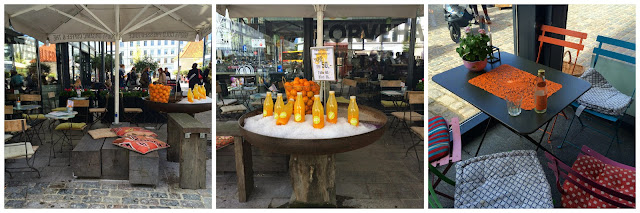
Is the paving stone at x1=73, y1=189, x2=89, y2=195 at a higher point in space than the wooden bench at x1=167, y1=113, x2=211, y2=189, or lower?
lower

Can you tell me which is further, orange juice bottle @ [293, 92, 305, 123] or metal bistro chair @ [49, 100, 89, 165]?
metal bistro chair @ [49, 100, 89, 165]

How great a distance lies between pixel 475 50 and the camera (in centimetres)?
349

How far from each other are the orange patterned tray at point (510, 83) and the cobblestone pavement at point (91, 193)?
2558 millimetres

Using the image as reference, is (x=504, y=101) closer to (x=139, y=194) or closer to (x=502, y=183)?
(x=502, y=183)

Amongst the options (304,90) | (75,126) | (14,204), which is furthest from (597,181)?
(75,126)

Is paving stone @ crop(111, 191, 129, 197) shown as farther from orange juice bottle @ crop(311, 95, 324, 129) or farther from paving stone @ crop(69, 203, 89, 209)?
orange juice bottle @ crop(311, 95, 324, 129)

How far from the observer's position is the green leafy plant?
3.44m

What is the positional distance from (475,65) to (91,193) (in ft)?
11.7

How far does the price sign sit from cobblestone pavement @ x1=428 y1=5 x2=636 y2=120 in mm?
1033

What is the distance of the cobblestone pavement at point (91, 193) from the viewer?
355 centimetres

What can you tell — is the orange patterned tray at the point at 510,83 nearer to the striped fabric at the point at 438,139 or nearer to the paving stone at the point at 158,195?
the striped fabric at the point at 438,139

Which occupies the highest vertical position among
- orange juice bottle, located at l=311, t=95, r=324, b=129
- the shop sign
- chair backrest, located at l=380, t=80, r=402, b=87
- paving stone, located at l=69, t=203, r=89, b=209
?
the shop sign

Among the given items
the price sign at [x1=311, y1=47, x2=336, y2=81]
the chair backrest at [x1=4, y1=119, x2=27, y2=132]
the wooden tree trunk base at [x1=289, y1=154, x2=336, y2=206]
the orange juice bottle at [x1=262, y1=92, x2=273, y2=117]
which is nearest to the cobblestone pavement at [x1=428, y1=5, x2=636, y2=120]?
the price sign at [x1=311, y1=47, x2=336, y2=81]

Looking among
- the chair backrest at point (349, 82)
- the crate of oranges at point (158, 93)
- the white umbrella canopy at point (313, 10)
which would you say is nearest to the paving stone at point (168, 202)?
the crate of oranges at point (158, 93)
